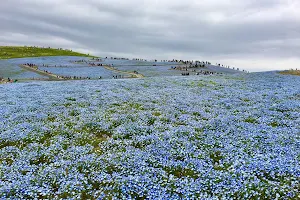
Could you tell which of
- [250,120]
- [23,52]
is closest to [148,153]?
[250,120]

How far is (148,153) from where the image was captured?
1010 centimetres

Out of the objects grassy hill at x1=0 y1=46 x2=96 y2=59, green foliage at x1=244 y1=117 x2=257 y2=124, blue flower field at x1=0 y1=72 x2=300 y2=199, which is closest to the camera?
blue flower field at x1=0 y1=72 x2=300 y2=199

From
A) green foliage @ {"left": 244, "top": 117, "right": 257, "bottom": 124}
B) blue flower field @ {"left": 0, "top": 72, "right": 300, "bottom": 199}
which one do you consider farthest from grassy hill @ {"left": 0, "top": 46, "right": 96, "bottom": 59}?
green foliage @ {"left": 244, "top": 117, "right": 257, "bottom": 124}

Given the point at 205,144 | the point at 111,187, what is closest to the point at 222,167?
the point at 205,144

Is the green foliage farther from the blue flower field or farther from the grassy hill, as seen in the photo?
the grassy hill

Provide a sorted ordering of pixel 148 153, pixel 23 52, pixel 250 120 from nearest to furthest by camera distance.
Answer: pixel 148 153 → pixel 250 120 → pixel 23 52

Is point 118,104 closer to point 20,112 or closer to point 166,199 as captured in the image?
point 20,112

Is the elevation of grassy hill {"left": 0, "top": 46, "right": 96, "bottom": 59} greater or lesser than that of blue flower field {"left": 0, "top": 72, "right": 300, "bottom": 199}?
greater

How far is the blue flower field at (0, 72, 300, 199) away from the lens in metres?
7.56

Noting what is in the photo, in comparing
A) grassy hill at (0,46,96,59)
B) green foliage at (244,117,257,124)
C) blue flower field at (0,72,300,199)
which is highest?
grassy hill at (0,46,96,59)

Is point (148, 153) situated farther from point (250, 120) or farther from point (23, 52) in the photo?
point (23, 52)

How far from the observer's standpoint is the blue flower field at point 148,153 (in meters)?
7.56

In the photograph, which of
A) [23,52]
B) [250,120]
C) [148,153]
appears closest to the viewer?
[148,153]

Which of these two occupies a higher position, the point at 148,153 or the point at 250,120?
the point at 250,120
